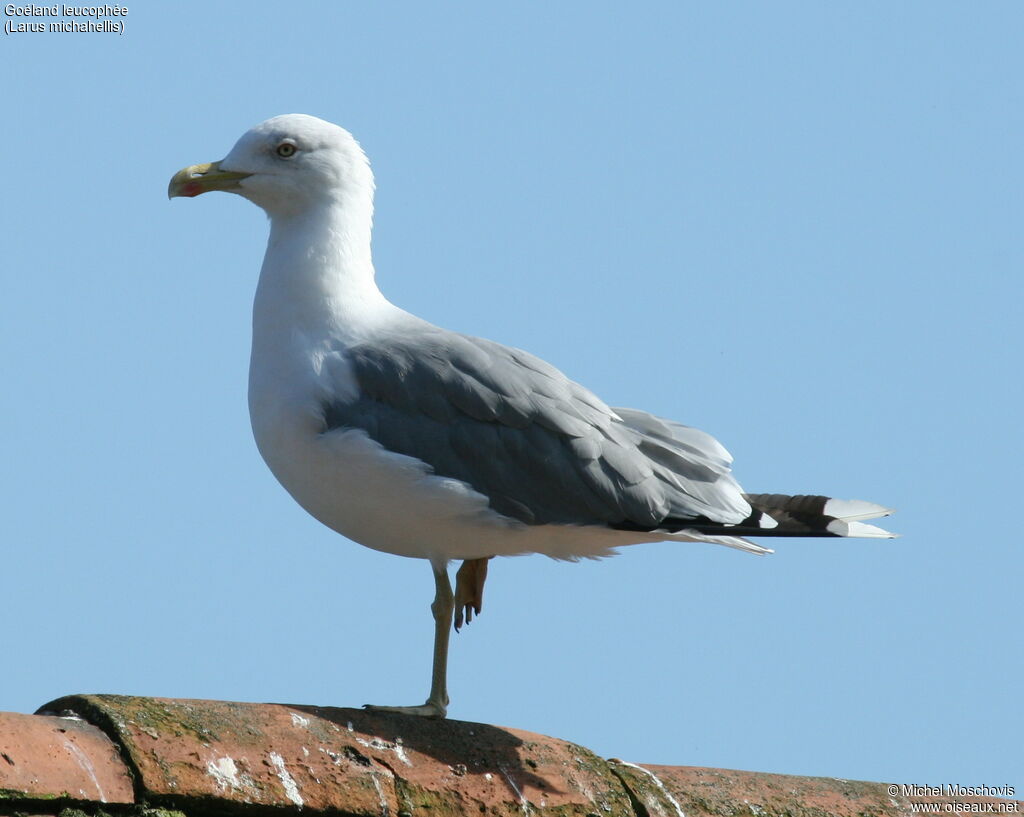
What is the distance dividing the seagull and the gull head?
1.26ft

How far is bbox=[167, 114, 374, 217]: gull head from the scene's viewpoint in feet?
22.3

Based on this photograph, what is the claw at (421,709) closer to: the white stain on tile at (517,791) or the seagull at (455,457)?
the seagull at (455,457)

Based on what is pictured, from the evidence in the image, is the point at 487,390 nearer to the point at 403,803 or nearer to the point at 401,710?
the point at 401,710

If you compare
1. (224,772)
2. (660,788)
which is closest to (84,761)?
(224,772)

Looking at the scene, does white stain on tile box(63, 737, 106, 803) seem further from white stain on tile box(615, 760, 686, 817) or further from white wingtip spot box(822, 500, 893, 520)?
white wingtip spot box(822, 500, 893, 520)

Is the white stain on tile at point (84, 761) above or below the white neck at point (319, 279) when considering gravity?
below

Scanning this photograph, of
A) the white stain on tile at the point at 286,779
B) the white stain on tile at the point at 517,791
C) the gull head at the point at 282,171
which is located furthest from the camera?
the gull head at the point at 282,171

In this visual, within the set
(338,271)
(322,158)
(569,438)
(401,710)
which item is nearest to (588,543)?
(569,438)

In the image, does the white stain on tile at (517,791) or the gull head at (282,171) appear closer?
the white stain on tile at (517,791)

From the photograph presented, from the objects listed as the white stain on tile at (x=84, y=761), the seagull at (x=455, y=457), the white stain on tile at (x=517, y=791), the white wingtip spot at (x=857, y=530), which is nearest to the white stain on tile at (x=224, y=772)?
the white stain on tile at (x=84, y=761)

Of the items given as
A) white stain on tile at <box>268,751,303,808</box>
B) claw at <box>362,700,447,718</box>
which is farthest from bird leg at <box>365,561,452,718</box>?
white stain on tile at <box>268,751,303,808</box>

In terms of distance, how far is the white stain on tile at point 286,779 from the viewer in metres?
4.44

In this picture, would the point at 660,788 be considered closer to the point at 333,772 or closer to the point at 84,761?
the point at 333,772

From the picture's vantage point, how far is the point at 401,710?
5.82 meters
